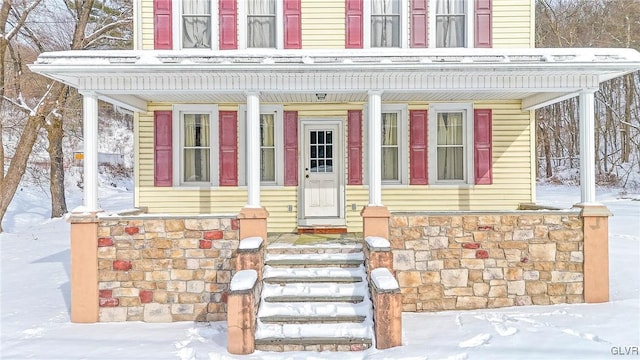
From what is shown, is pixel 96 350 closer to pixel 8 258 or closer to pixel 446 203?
pixel 446 203

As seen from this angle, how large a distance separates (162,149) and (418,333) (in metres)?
5.77

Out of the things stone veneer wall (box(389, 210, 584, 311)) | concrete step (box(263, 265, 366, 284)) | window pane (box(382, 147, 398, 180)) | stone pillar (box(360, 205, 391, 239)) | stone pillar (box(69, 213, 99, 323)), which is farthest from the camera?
window pane (box(382, 147, 398, 180))

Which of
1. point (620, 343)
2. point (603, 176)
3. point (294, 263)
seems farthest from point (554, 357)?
point (603, 176)

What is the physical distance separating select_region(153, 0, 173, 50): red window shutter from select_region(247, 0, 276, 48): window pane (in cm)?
149

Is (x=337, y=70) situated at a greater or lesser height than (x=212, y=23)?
lesser

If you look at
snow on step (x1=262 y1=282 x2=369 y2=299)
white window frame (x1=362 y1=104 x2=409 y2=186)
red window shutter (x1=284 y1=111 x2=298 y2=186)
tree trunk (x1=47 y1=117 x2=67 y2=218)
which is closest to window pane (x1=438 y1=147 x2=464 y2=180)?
white window frame (x1=362 y1=104 x2=409 y2=186)

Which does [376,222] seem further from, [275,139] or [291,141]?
[275,139]

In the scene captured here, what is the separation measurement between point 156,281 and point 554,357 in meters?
5.26

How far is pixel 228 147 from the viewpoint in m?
8.87

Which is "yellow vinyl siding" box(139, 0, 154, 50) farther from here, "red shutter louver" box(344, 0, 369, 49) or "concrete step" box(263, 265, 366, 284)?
"concrete step" box(263, 265, 366, 284)

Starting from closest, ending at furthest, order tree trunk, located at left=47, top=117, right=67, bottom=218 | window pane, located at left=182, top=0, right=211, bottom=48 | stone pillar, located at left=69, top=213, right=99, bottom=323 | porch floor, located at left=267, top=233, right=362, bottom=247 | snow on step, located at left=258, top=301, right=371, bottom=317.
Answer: snow on step, located at left=258, top=301, right=371, bottom=317 < stone pillar, located at left=69, top=213, right=99, bottom=323 < porch floor, located at left=267, top=233, right=362, bottom=247 < window pane, located at left=182, top=0, right=211, bottom=48 < tree trunk, located at left=47, top=117, right=67, bottom=218

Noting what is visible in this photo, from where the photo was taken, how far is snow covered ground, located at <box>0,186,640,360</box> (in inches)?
204

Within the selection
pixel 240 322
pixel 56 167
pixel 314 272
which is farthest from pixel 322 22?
pixel 56 167

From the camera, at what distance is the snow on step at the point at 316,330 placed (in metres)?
5.46
